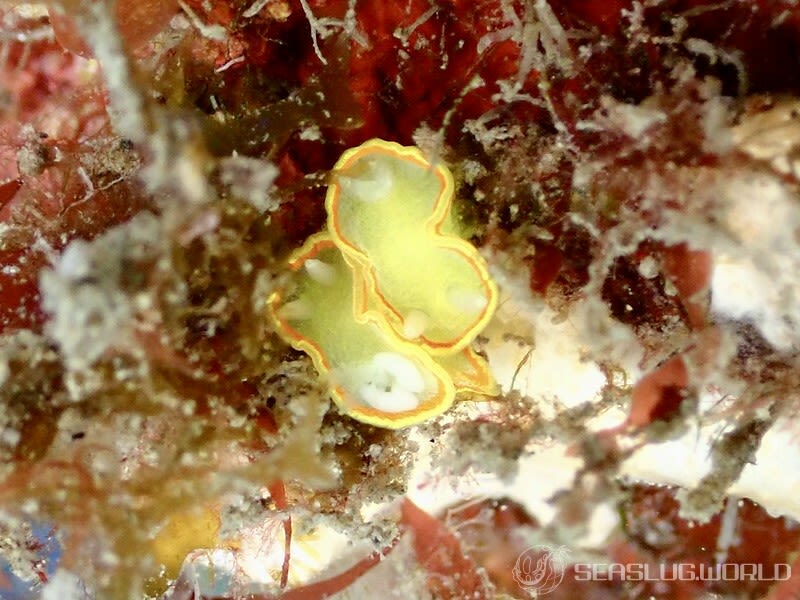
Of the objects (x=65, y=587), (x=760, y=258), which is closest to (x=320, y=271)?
(x=65, y=587)

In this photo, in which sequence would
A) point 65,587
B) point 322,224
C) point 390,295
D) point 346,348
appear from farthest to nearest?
point 322,224 < point 346,348 < point 390,295 < point 65,587

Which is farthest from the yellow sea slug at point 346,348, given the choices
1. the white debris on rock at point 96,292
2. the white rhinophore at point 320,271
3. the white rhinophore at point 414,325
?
the white debris on rock at point 96,292

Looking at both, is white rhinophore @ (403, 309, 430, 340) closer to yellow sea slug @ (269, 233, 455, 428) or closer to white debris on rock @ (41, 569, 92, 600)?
yellow sea slug @ (269, 233, 455, 428)

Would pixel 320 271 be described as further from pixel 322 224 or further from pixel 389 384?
pixel 389 384

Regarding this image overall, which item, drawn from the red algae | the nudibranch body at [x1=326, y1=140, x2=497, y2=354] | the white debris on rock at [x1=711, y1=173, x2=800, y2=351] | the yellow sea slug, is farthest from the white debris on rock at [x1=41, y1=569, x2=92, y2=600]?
the white debris on rock at [x1=711, y1=173, x2=800, y2=351]

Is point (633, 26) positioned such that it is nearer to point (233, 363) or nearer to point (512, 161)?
point (512, 161)

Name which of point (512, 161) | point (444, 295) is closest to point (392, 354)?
point (444, 295)
